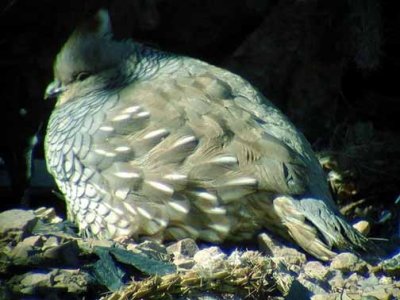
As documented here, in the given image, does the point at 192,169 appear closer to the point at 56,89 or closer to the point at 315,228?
the point at 315,228

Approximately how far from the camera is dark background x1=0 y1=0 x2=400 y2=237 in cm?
805

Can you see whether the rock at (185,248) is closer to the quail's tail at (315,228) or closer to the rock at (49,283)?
the quail's tail at (315,228)

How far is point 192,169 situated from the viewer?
618cm

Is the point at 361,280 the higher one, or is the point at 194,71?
the point at 194,71

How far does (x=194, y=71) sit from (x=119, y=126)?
808 mm

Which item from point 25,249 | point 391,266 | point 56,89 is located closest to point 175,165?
point 25,249

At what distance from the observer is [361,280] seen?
604 cm

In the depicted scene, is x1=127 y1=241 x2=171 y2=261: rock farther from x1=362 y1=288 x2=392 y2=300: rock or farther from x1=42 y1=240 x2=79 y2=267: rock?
x1=362 y1=288 x2=392 y2=300: rock

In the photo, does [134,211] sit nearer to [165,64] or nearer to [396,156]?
[165,64]

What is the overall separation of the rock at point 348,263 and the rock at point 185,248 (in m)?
0.88

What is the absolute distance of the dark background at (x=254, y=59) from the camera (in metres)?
8.05

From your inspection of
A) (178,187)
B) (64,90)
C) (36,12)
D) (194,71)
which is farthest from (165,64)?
(36,12)

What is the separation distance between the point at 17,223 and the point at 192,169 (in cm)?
118

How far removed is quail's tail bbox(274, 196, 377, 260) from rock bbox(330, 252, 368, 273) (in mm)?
43
